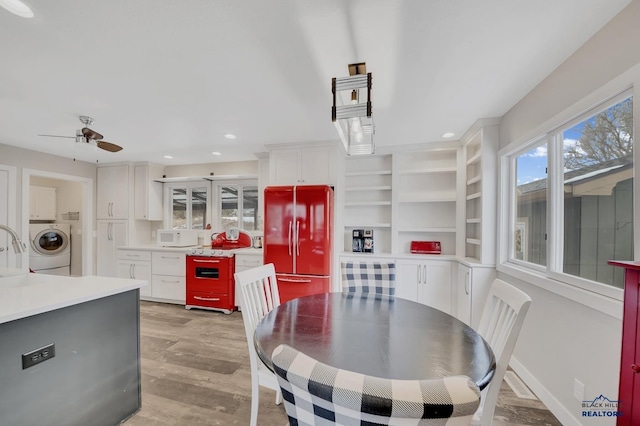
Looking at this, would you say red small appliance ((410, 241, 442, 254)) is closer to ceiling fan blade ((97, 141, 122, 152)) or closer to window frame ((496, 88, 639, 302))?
window frame ((496, 88, 639, 302))

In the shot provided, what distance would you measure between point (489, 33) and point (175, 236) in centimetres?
464

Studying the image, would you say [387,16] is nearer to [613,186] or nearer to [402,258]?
[613,186]

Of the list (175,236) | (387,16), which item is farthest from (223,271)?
(387,16)

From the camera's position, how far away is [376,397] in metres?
0.45

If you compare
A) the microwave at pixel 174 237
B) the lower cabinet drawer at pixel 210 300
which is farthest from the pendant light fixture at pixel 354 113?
the microwave at pixel 174 237

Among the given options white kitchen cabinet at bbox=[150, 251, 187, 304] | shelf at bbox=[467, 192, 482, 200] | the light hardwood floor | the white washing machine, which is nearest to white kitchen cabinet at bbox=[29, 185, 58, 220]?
the white washing machine

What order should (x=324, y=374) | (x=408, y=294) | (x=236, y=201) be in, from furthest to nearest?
1. (x=236, y=201)
2. (x=408, y=294)
3. (x=324, y=374)

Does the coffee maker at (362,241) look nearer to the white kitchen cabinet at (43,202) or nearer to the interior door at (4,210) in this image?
the interior door at (4,210)

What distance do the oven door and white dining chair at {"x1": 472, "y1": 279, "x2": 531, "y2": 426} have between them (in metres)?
3.24

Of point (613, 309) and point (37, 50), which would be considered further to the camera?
point (37, 50)

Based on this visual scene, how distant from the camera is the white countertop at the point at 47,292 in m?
1.21

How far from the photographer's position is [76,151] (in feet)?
12.7

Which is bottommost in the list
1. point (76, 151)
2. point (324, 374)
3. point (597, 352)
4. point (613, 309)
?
point (597, 352)

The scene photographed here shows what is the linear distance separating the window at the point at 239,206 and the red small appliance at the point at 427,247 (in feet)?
8.73
